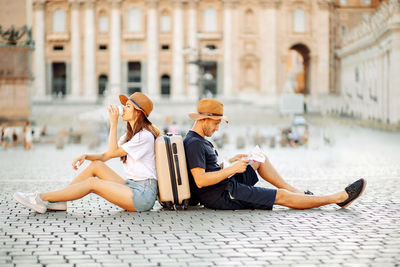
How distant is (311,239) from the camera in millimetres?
5574

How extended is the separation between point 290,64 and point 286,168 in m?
73.7

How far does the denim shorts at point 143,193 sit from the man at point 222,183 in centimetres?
42

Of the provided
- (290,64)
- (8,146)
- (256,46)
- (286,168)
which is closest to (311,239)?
(286,168)

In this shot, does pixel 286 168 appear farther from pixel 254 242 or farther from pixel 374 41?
pixel 374 41

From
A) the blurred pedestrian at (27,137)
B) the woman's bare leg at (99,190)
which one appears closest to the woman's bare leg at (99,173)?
the woman's bare leg at (99,190)

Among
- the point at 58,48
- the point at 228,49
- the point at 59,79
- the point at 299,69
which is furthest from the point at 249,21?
the point at 299,69

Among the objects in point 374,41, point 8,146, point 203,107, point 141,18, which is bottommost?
point 8,146

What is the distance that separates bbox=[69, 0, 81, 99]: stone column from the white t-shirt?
51.0 metres

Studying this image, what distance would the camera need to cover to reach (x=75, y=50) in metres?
57.2

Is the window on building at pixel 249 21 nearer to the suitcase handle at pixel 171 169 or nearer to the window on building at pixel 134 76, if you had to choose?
the window on building at pixel 134 76

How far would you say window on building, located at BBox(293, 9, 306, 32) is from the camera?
57.8 meters

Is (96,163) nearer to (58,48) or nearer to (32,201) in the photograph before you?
(32,201)

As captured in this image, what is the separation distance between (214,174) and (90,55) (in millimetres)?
52066

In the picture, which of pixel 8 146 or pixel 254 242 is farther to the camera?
pixel 8 146
